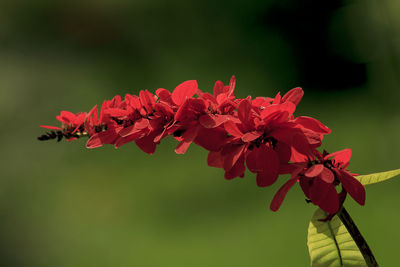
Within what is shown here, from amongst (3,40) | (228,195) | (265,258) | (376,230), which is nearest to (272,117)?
(265,258)

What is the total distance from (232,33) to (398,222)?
1.36m

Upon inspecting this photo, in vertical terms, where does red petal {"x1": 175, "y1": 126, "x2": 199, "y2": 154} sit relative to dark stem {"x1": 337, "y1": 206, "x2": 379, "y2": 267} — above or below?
above

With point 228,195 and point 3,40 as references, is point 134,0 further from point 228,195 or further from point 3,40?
point 228,195

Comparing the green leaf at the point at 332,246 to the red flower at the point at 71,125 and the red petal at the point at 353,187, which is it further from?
the red flower at the point at 71,125

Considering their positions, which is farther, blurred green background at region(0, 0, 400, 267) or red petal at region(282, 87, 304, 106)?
blurred green background at region(0, 0, 400, 267)

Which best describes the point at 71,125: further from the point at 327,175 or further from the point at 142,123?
the point at 327,175

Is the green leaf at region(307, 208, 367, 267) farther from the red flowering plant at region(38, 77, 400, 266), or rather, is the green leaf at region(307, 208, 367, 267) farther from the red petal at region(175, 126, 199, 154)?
the red petal at region(175, 126, 199, 154)

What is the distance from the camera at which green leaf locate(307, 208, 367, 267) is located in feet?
1.09

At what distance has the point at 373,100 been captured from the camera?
2.12m

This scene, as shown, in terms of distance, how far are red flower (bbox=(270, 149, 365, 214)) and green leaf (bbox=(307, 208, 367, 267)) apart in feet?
0.24

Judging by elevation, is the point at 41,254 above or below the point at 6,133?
below

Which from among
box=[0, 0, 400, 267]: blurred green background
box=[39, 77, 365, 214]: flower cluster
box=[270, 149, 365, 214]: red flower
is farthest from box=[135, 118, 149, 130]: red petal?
box=[0, 0, 400, 267]: blurred green background

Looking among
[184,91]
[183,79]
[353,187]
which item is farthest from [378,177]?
[183,79]

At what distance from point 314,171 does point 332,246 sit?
120 millimetres
